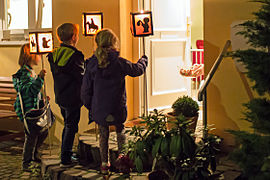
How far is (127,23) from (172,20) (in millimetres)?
936

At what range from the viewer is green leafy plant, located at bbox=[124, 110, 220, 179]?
4070mm

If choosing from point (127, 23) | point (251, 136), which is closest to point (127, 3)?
point (127, 23)

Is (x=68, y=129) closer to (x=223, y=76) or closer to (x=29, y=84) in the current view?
(x=29, y=84)

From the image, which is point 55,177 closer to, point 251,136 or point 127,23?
point 127,23

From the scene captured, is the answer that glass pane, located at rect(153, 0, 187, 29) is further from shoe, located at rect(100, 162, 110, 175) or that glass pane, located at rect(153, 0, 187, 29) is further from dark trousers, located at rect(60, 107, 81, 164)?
shoe, located at rect(100, 162, 110, 175)

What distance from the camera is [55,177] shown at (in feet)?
17.5

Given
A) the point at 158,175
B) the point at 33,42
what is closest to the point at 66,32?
the point at 33,42

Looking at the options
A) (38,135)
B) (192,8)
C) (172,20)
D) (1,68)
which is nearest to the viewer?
(38,135)

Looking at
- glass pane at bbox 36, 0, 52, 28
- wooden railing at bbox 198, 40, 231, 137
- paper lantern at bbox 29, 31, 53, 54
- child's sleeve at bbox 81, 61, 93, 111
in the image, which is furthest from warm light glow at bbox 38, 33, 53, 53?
wooden railing at bbox 198, 40, 231, 137

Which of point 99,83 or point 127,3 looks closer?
point 99,83

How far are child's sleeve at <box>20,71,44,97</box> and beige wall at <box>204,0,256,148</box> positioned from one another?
83.7 inches

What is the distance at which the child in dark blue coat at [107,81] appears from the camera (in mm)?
4836

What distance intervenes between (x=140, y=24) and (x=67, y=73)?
3.39ft

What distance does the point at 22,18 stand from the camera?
26.5ft
